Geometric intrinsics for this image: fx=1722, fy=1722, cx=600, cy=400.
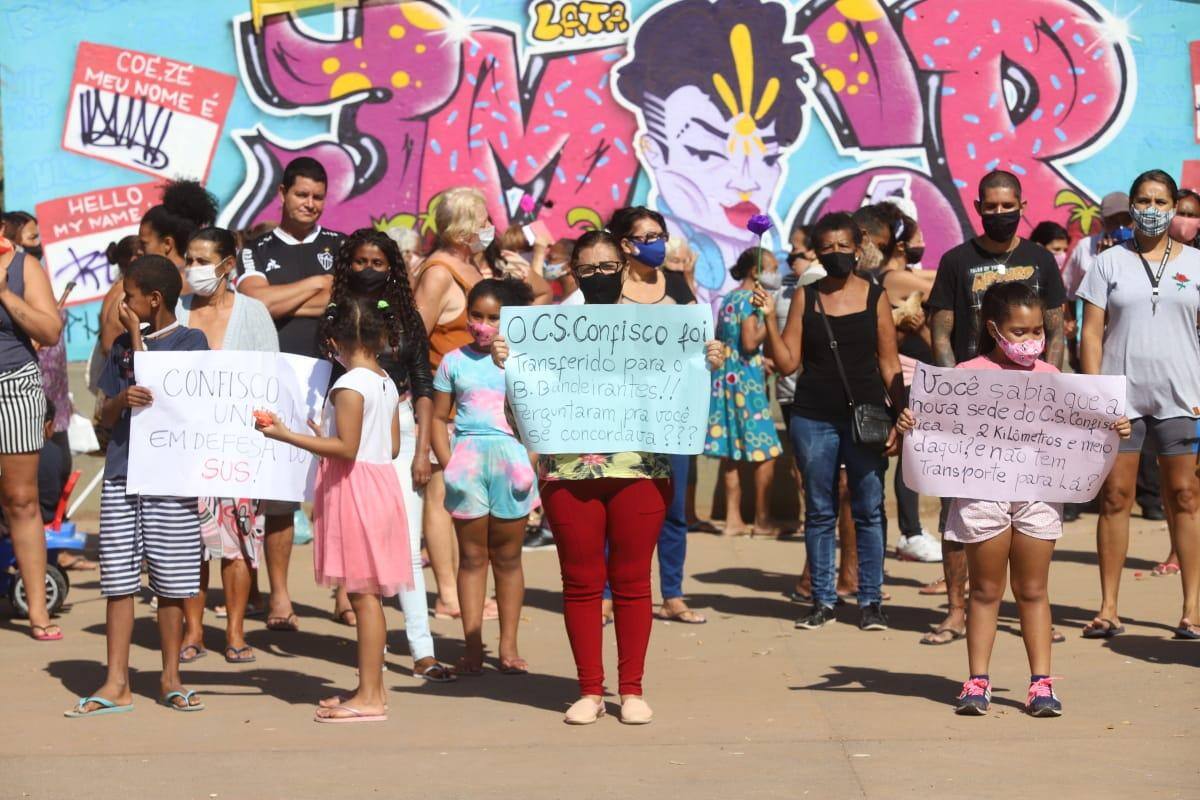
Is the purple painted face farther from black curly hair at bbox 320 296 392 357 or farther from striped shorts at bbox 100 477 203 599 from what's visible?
striped shorts at bbox 100 477 203 599

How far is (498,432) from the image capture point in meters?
7.59

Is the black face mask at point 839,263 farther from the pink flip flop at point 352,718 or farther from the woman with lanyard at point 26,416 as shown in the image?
the woman with lanyard at point 26,416

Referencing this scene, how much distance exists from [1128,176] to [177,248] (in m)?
8.51

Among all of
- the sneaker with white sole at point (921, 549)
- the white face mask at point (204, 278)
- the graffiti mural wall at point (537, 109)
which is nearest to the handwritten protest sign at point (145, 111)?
the graffiti mural wall at point (537, 109)

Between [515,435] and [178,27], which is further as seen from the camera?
[178,27]

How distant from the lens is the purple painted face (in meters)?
13.7

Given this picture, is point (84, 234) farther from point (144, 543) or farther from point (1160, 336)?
point (1160, 336)

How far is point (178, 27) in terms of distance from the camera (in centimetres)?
1361

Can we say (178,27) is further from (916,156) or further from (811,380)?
(811,380)

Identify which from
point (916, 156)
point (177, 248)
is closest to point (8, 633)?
point (177, 248)

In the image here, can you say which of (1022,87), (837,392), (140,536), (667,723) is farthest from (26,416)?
(1022,87)

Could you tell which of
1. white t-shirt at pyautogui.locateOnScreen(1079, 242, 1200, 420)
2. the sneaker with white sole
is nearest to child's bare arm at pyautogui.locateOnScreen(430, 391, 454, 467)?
white t-shirt at pyautogui.locateOnScreen(1079, 242, 1200, 420)

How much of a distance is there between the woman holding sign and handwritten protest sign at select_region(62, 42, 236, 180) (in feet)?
19.4

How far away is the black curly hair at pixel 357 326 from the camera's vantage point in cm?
672
